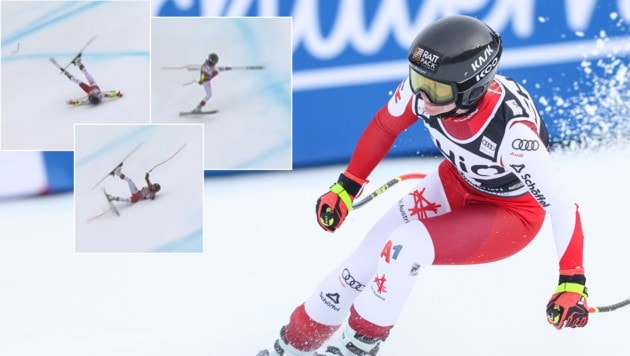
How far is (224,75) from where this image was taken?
3734 millimetres

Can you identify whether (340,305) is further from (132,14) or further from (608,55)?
(608,55)

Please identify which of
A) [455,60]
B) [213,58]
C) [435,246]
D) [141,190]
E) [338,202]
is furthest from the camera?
[213,58]

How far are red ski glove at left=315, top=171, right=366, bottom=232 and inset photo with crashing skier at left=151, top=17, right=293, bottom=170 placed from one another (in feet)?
3.75

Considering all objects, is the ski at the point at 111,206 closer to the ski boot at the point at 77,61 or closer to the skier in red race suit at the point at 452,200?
the ski boot at the point at 77,61

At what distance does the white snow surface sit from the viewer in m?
2.98

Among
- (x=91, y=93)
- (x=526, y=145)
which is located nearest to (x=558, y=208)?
(x=526, y=145)

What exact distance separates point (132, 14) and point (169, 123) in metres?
0.44

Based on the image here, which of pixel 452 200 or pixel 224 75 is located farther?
pixel 224 75

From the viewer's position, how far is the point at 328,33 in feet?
12.6

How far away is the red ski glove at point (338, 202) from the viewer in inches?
103

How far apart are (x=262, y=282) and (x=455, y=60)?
1427mm

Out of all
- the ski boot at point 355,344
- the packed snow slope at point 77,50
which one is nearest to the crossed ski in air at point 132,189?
the packed snow slope at point 77,50

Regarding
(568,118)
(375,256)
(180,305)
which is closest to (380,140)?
(375,256)

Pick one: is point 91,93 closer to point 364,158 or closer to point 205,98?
point 205,98
